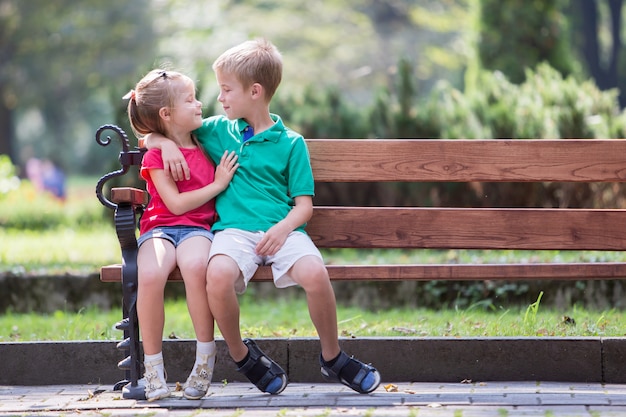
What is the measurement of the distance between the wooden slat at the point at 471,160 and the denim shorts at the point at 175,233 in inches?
25.7

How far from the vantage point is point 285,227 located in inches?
165

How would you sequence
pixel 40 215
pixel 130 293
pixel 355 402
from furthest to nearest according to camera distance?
pixel 40 215 → pixel 130 293 → pixel 355 402

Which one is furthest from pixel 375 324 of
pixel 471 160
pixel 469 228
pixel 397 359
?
pixel 471 160

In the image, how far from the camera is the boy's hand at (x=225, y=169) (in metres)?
4.31

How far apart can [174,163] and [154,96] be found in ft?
1.02

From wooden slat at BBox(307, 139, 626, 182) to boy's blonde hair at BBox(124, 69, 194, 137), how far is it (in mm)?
691

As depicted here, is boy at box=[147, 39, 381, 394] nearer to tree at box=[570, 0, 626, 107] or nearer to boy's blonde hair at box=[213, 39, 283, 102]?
boy's blonde hair at box=[213, 39, 283, 102]

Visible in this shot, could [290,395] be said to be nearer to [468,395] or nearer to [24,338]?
[468,395]

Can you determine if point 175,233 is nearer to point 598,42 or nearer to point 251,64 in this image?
point 251,64

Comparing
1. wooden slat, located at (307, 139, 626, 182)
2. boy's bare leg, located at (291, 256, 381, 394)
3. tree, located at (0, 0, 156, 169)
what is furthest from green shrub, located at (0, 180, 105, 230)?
tree, located at (0, 0, 156, 169)

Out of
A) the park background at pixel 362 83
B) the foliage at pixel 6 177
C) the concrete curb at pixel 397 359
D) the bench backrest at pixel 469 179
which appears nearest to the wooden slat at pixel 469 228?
the bench backrest at pixel 469 179

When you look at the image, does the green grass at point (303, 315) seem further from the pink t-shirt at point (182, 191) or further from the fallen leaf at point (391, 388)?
the pink t-shirt at point (182, 191)

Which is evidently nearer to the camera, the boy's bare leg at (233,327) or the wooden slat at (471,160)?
the boy's bare leg at (233,327)

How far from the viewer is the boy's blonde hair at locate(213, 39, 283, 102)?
14.2 feet
